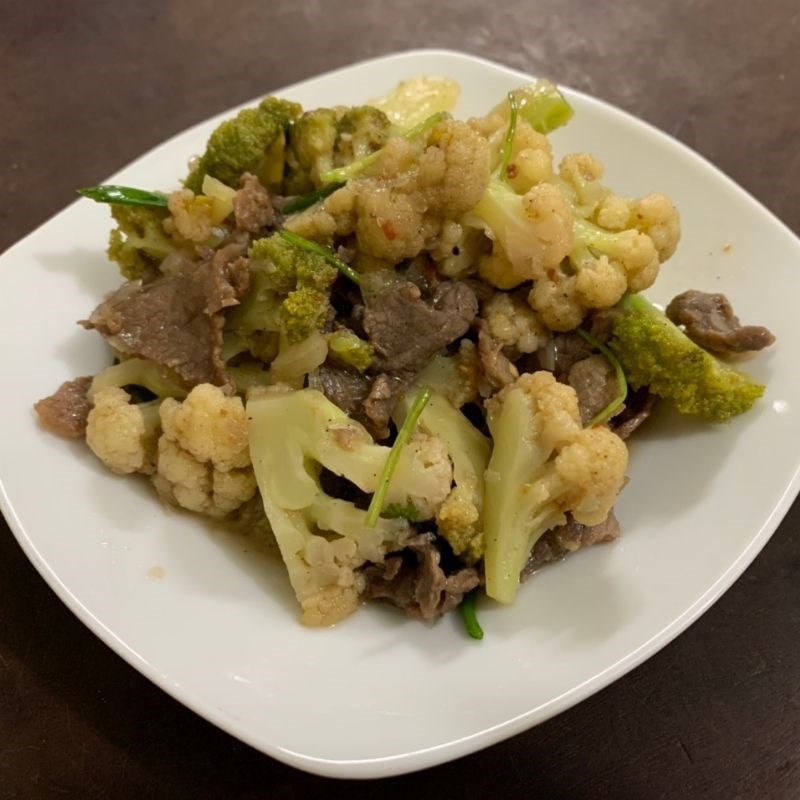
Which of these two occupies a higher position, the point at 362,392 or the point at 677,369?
the point at 677,369

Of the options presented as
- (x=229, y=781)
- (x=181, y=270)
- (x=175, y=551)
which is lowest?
(x=229, y=781)

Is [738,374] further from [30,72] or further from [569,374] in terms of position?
[30,72]

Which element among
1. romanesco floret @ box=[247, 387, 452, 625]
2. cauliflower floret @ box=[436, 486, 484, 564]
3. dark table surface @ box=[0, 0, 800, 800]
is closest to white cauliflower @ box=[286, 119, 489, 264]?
romanesco floret @ box=[247, 387, 452, 625]

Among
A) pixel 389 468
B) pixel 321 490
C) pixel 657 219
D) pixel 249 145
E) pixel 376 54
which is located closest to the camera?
pixel 389 468

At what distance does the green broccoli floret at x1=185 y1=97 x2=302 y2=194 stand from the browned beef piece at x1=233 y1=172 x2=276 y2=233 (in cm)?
8

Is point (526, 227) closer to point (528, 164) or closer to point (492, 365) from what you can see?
point (528, 164)

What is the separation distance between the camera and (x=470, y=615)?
1474 millimetres

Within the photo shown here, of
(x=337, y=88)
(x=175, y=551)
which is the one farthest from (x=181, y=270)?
(x=337, y=88)

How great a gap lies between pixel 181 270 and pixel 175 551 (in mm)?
636

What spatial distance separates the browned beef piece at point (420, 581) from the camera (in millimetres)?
1449

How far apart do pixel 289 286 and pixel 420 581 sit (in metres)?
0.65

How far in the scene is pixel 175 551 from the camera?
1553mm

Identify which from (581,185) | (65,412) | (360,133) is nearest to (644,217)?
(581,185)

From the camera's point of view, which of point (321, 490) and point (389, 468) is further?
point (321, 490)
